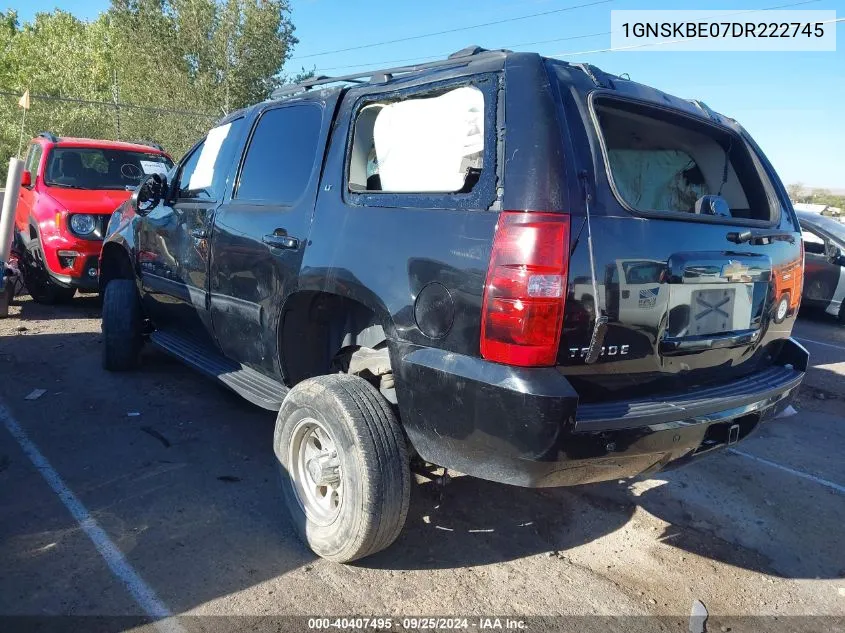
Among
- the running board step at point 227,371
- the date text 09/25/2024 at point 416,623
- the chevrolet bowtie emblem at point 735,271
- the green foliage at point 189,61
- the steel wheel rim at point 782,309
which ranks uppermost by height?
the green foliage at point 189,61

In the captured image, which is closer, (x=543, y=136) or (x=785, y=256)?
(x=543, y=136)

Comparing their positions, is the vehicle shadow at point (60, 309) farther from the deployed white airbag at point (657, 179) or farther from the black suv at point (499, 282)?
the deployed white airbag at point (657, 179)

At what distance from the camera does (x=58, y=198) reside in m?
7.33

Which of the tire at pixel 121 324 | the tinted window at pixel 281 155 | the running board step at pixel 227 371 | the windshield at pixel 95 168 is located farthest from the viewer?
the windshield at pixel 95 168

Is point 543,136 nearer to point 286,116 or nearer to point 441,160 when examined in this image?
point 441,160

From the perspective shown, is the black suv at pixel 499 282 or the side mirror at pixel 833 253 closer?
the black suv at pixel 499 282

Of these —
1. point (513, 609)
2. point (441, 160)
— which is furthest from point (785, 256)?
point (513, 609)

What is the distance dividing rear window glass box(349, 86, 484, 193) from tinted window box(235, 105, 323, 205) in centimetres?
32

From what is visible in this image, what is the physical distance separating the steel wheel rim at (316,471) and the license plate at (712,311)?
155 centimetres

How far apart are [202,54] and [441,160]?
72.6 feet

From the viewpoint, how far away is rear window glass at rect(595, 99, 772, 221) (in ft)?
9.49

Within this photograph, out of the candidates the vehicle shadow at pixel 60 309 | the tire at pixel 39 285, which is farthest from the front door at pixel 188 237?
the tire at pixel 39 285

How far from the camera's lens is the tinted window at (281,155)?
3340 mm

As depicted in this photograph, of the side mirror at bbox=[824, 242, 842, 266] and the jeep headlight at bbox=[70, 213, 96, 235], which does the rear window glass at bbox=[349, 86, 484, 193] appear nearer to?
the jeep headlight at bbox=[70, 213, 96, 235]
